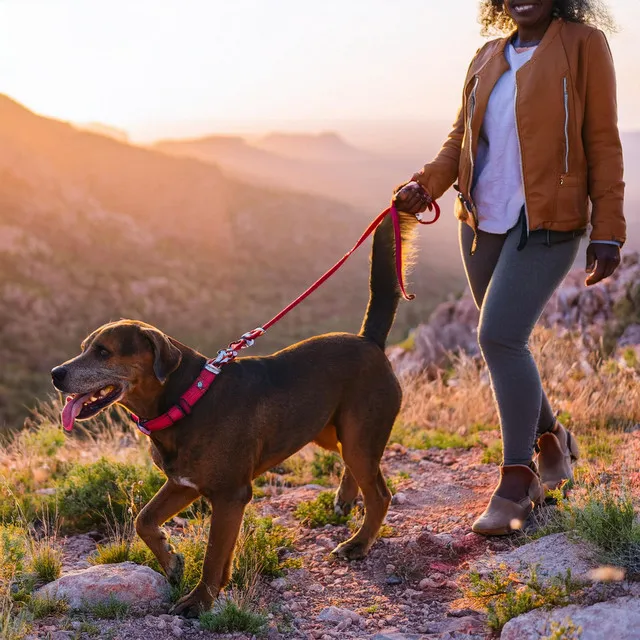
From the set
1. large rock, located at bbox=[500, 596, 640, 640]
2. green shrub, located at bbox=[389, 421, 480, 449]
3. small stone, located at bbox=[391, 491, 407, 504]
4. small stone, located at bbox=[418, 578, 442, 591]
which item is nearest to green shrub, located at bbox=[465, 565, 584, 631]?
large rock, located at bbox=[500, 596, 640, 640]

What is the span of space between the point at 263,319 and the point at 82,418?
1511 inches

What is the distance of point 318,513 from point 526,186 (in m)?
2.51

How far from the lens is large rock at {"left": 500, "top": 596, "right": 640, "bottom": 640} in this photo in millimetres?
3010

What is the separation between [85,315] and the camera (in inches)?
1483

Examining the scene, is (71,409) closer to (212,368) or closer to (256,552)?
(212,368)

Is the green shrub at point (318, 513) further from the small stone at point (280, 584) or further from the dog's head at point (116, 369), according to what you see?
the dog's head at point (116, 369)

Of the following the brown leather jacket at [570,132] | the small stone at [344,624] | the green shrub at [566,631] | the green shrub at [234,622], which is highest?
the brown leather jacket at [570,132]

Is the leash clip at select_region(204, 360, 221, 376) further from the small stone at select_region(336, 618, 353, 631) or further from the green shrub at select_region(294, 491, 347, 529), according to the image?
the green shrub at select_region(294, 491, 347, 529)

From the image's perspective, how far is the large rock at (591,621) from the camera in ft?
9.87

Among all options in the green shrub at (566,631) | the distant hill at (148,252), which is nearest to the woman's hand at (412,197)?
the green shrub at (566,631)

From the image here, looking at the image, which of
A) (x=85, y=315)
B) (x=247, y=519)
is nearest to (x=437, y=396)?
(x=247, y=519)

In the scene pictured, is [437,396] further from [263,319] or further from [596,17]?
[263,319]

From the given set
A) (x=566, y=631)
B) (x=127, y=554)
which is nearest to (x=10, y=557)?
(x=127, y=554)

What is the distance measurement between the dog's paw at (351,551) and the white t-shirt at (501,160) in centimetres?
195
